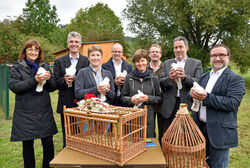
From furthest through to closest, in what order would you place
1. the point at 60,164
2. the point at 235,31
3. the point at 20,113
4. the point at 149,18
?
the point at 149,18
the point at 235,31
the point at 20,113
the point at 60,164

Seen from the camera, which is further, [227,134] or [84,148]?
[227,134]

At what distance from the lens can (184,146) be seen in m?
2.06

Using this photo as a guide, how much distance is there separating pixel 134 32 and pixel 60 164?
1607cm

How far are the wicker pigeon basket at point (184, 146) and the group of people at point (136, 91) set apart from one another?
0.77ft

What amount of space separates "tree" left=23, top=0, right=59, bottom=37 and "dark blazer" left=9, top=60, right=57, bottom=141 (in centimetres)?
3519

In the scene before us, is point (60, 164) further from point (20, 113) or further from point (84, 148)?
point (20, 113)

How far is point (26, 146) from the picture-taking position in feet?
9.13

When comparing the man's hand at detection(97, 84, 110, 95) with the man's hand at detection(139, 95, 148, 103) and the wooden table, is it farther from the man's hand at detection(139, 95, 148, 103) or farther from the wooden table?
the wooden table

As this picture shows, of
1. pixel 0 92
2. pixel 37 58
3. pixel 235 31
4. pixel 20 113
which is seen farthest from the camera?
pixel 235 31

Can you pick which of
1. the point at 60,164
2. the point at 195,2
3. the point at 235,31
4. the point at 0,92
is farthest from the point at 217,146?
the point at 235,31

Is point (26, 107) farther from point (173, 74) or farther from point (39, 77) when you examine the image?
point (173, 74)

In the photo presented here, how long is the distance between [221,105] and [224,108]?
0.05 m

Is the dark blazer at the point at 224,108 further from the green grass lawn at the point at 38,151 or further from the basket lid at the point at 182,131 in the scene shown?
the green grass lawn at the point at 38,151

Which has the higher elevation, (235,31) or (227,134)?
(235,31)
